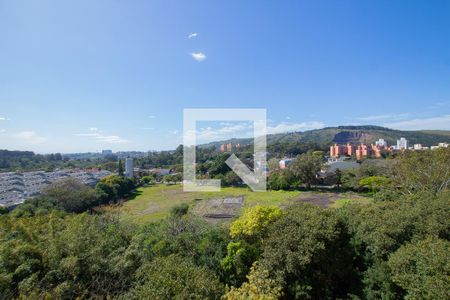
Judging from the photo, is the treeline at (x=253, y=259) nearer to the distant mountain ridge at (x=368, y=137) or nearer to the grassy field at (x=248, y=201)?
the grassy field at (x=248, y=201)

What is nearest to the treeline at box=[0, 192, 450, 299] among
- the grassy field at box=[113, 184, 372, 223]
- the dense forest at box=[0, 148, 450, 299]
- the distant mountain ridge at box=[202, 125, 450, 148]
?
the dense forest at box=[0, 148, 450, 299]

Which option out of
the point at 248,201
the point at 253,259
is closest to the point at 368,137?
the point at 248,201

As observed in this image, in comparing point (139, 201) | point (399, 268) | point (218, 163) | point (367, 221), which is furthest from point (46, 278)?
point (218, 163)

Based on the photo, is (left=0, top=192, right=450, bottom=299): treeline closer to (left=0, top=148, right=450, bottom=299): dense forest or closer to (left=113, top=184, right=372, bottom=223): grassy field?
Answer: (left=0, top=148, right=450, bottom=299): dense forest

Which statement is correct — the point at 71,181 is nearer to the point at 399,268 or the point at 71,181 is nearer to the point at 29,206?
the point at 29,206

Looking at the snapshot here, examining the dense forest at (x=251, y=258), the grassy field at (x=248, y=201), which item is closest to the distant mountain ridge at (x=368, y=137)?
the grassy field at (x=248, y=201)

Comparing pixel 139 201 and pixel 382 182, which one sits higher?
pixel 382 182

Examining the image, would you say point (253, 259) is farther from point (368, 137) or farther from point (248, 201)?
point (368, 137)

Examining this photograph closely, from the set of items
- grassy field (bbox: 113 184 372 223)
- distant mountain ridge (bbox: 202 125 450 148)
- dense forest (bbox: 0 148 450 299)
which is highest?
distant mountain ridge (bbox: 202 125 450 148)
